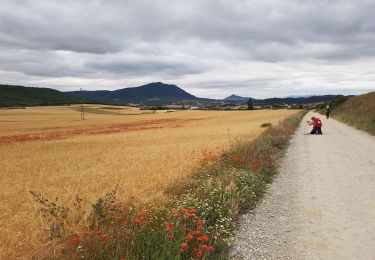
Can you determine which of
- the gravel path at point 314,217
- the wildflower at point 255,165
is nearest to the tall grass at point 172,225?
the gravel path at point 314,217

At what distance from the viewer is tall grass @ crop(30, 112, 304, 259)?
197 inches

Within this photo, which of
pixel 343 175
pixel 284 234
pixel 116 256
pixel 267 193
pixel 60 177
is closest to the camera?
pixel 116 256

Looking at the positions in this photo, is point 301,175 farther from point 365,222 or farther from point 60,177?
point 60,177

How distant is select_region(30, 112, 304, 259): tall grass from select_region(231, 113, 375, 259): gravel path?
1.21 ft

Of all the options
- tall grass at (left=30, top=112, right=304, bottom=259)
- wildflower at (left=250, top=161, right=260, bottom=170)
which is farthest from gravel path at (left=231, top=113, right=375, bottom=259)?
wildflower at (left=250, top=161, right=260, bottom=170)

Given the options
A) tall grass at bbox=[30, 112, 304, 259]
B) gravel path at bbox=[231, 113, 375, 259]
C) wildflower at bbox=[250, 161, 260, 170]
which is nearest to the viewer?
tall grass at bbox=[30, 112, 304, 259]

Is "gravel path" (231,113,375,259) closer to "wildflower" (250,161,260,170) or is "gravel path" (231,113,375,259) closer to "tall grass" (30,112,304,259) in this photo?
"tall grass" (30,112,304,259)

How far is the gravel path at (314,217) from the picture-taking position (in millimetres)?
5902

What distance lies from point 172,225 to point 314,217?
365cm

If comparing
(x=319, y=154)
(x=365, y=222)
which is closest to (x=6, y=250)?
(x=365, y=222)

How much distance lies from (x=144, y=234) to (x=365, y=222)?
447 centimetres

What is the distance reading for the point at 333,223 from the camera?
7148mm

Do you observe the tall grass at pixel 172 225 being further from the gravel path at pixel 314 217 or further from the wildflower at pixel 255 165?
the wildflower at pixel 255 165

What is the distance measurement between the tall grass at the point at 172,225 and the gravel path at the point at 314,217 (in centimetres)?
37
